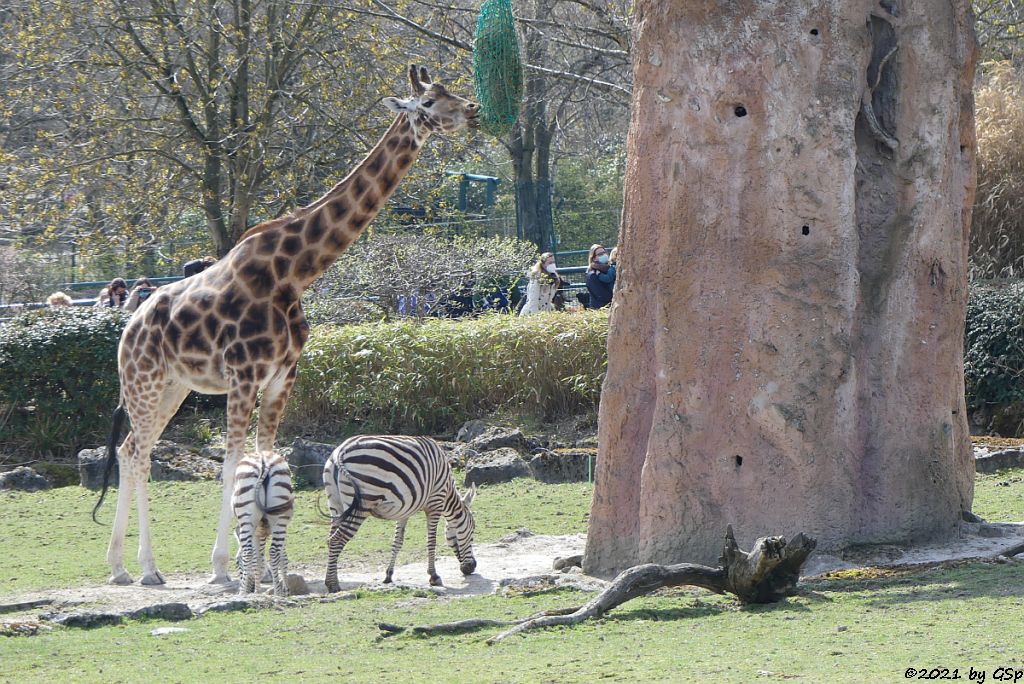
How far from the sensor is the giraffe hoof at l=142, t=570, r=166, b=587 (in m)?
9.96

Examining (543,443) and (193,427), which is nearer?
(543,443)

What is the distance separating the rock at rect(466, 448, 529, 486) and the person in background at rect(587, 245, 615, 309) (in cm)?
453

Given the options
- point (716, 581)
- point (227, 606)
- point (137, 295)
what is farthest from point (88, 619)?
point (137, 295)

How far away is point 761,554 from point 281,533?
10.8 ft

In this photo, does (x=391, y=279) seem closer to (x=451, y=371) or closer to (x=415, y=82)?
(x=451, y=371)

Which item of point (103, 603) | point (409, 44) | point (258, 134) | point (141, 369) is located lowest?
point (103, 603)

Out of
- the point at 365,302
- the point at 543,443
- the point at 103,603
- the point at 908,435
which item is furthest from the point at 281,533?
the point at 365,302

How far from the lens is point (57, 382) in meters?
16.9

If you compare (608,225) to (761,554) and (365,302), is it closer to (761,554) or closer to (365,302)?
(365,302)

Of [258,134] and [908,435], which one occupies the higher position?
[258,134]

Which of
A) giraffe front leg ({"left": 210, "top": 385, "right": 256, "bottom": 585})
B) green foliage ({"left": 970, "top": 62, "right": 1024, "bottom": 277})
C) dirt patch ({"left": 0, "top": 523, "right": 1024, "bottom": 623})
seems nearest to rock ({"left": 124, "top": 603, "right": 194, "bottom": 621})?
dirt patch ({"left": 0, "top": 523, "right": 1024, "bottom": 623})

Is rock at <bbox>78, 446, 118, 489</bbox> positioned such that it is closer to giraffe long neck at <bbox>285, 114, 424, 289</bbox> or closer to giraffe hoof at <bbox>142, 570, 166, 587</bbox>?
giraffe hoof at <bbox>142, 570, 166, 587</bbox>

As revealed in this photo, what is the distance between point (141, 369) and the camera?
1085 centimetres

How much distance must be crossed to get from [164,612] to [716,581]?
313 centimetres
